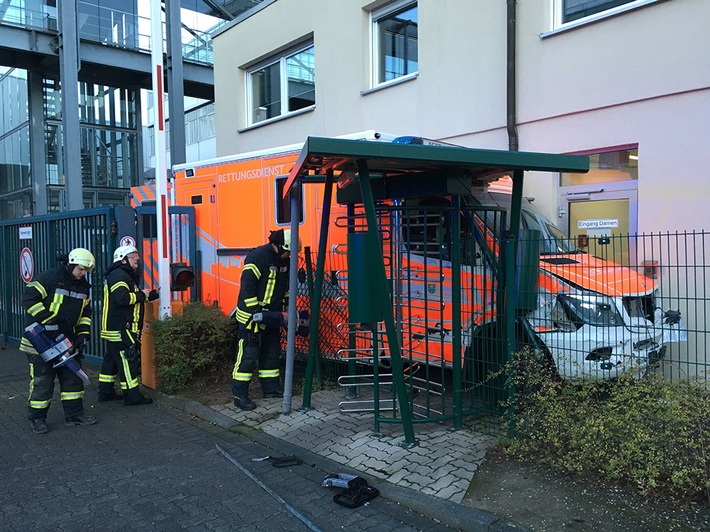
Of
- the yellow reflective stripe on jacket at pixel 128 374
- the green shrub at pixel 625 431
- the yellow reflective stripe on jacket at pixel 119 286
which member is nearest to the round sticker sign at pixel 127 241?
the yellow reflective stripe on jacket at pixel 119 286

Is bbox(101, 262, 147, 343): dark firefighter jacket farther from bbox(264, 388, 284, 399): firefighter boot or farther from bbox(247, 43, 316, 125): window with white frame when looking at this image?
bbox(247, 43, 316, 125): window with white frame

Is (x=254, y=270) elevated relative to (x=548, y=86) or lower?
lower

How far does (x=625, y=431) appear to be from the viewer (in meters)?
4.01

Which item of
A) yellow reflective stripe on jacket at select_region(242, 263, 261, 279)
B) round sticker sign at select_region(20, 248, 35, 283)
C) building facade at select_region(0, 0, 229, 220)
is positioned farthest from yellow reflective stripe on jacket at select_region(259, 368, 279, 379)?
building facade at select_region(0, 0, 229, 220)

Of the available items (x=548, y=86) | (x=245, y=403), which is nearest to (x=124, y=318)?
(x=245, y=403)

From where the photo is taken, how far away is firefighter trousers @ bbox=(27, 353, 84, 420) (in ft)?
19.1

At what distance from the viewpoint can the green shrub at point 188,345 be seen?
6852mm

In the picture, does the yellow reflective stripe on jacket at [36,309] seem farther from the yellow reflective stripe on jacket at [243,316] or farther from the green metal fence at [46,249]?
the green metal fence at [46,249]

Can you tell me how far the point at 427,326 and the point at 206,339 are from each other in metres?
2.97

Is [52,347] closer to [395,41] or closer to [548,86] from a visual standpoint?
[548,86]

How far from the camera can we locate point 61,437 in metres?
5.68

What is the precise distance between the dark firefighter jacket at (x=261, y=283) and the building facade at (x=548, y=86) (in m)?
4.06

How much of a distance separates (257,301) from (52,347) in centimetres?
199

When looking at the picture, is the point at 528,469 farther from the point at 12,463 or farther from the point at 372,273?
the point at 12,463
